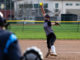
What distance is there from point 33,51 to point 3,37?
1.47 ft

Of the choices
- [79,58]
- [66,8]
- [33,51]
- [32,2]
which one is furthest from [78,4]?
[33,51]

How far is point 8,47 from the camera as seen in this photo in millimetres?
2811

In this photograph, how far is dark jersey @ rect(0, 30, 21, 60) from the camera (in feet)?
9.15

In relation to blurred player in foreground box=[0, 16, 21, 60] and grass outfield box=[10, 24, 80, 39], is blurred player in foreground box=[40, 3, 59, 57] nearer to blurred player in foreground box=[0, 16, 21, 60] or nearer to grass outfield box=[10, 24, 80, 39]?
blurred player in foreground box=[0, 16, 21, 60]

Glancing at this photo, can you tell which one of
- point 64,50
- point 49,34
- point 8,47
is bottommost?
point 64,50

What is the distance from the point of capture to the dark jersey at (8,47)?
2.79m

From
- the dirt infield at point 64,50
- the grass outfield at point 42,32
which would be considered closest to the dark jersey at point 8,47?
the dirt infield at point 64,50

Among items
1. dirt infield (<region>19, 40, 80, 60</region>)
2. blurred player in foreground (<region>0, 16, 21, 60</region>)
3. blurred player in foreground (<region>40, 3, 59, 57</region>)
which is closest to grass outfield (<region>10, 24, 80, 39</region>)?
dirt infield (<region>19, 40, 80, 60</region>)

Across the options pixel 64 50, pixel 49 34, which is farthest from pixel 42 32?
pixel 49 34

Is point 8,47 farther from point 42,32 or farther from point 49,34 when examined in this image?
point 42,32

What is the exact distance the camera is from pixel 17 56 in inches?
111

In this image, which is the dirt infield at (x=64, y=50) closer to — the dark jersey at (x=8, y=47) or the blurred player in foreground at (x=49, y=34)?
the blurred player in foreground at (x=49, y=34)

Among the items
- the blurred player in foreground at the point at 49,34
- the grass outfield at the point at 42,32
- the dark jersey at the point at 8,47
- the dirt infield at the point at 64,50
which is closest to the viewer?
the dark jersey at the point at 8,47

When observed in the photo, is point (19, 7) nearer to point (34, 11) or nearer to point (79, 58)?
point (34, 11)
